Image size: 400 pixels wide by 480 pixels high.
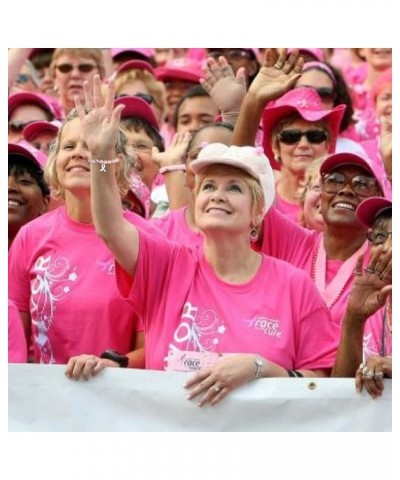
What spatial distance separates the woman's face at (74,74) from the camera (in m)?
6.71

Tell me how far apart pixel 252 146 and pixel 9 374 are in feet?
4.24

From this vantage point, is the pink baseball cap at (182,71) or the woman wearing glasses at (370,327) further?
the pink baseball cap at (182,71)

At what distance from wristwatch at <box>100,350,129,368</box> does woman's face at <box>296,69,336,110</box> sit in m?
2.48

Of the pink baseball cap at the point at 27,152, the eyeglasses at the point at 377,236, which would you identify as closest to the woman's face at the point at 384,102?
the eyeglasses at the point at 377,236

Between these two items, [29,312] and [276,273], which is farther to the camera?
[29,312]

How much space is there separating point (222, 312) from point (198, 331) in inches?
4.1

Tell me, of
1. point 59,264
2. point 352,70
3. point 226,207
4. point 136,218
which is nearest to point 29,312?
point 59,264

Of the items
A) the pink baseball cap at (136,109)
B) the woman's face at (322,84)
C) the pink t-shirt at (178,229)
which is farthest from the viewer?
the woman's face at (322,84)

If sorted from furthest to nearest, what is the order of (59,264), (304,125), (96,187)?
(304,125) < (59,264) < (96,187)

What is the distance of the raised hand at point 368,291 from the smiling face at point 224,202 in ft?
1.42

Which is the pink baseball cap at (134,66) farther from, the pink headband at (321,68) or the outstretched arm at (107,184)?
the outstretched arm at (107,184)

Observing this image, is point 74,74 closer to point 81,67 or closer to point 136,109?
point 81,67

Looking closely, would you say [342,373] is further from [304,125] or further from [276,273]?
[304,125]

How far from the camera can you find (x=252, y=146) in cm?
480
